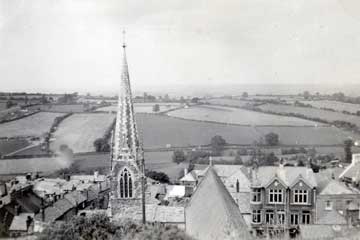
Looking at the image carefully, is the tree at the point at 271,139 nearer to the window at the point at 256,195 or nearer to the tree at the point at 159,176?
the window at the point at 256,195

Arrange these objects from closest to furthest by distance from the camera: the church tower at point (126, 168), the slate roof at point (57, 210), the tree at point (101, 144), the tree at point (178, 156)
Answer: the church tower at point (126, 168)
the slate roof at point (57, 210)
the tree at point (101, 144)
the tree at point (178, 156)

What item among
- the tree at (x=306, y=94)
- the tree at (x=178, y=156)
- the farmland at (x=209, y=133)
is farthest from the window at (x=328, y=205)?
the tree at (x=178, y=156)

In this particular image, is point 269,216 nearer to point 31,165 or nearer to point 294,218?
point 294,218

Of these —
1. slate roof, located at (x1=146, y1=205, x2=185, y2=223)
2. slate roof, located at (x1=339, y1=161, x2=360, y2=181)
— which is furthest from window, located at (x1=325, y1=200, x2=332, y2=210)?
slate roof, located at (x1=146, y1=205, x2=185, y2=223)

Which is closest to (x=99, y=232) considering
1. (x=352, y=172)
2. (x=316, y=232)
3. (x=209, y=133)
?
(x=316, y=232)

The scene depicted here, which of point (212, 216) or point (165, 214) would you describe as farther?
point (165, 214)

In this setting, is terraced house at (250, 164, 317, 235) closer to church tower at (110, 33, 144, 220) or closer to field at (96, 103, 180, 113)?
field at (96, 103, 180, 113)
